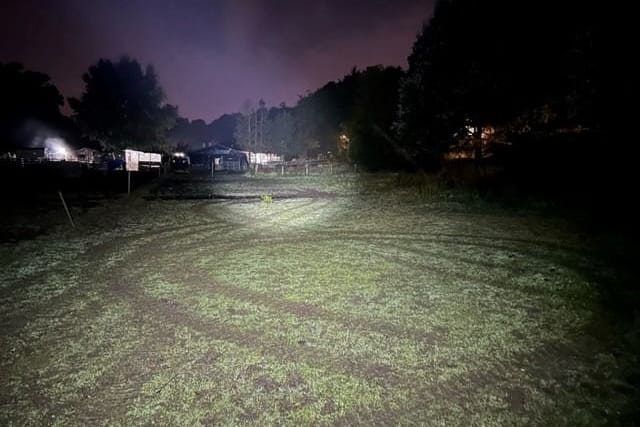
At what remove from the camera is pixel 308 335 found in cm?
401

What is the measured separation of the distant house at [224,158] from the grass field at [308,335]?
138 ft

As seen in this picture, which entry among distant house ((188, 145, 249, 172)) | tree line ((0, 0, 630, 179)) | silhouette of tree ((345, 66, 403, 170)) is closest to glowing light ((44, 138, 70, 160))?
distant house ((188, 145, 249, 172))

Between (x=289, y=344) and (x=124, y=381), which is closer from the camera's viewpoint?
(x=124, y=381)

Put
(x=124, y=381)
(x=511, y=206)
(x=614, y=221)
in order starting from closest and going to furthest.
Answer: (x=124, y=381)
(x=614, y=221)
(x=511, y=206)

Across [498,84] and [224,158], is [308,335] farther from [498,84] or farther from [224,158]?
[224,158]

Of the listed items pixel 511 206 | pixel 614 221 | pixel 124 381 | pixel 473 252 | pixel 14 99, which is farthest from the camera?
pixel 14 99

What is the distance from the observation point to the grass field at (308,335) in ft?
9.43

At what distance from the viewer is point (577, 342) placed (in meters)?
3.90

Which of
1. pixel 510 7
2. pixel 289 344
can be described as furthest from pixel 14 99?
pixel 289 344

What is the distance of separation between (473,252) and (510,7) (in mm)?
11598

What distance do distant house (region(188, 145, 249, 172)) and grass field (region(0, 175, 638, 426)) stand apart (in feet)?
138

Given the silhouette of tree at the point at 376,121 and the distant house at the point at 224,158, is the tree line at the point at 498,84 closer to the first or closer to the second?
the silhouette of tree at the point at 376,121

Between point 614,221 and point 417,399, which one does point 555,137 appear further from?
point 417,399

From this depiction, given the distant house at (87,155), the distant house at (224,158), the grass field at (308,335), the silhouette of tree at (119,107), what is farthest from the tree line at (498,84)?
the distant house at (87,155)
